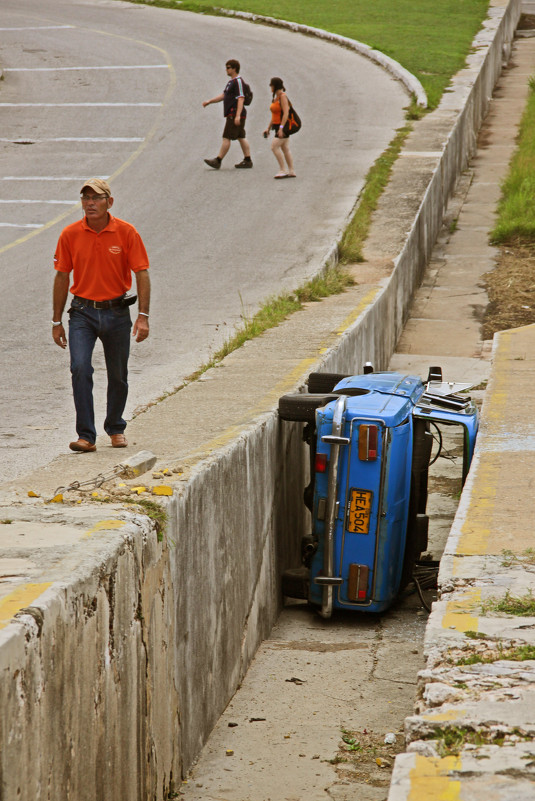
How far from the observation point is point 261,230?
15.8 metres

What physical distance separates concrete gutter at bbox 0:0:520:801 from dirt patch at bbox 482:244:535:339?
5.32 metres

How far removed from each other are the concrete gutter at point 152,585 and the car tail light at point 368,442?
594mm

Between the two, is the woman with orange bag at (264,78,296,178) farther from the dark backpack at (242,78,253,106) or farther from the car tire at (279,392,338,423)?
the car tire at (279,392,338,423)

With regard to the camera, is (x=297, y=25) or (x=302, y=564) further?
(x=297, y=25)

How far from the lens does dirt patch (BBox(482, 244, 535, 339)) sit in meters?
14.5

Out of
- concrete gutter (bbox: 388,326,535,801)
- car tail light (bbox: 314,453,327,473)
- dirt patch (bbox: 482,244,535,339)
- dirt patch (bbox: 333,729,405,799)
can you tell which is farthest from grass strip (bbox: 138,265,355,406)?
dirt patch (bbox: 333,729,405,799)

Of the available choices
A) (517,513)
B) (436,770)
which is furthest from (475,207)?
(436,770)

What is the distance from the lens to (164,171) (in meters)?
19.3

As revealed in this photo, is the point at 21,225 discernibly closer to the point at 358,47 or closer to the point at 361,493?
the point at 361,493

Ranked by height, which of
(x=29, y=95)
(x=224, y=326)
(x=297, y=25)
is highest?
(x=297, y=25)

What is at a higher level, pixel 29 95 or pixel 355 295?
pixel 29 95

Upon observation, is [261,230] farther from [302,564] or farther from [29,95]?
[29,95]

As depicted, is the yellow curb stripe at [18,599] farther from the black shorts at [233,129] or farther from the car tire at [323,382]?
the black shorts at [233,129]

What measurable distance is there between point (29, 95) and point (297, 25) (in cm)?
1060
